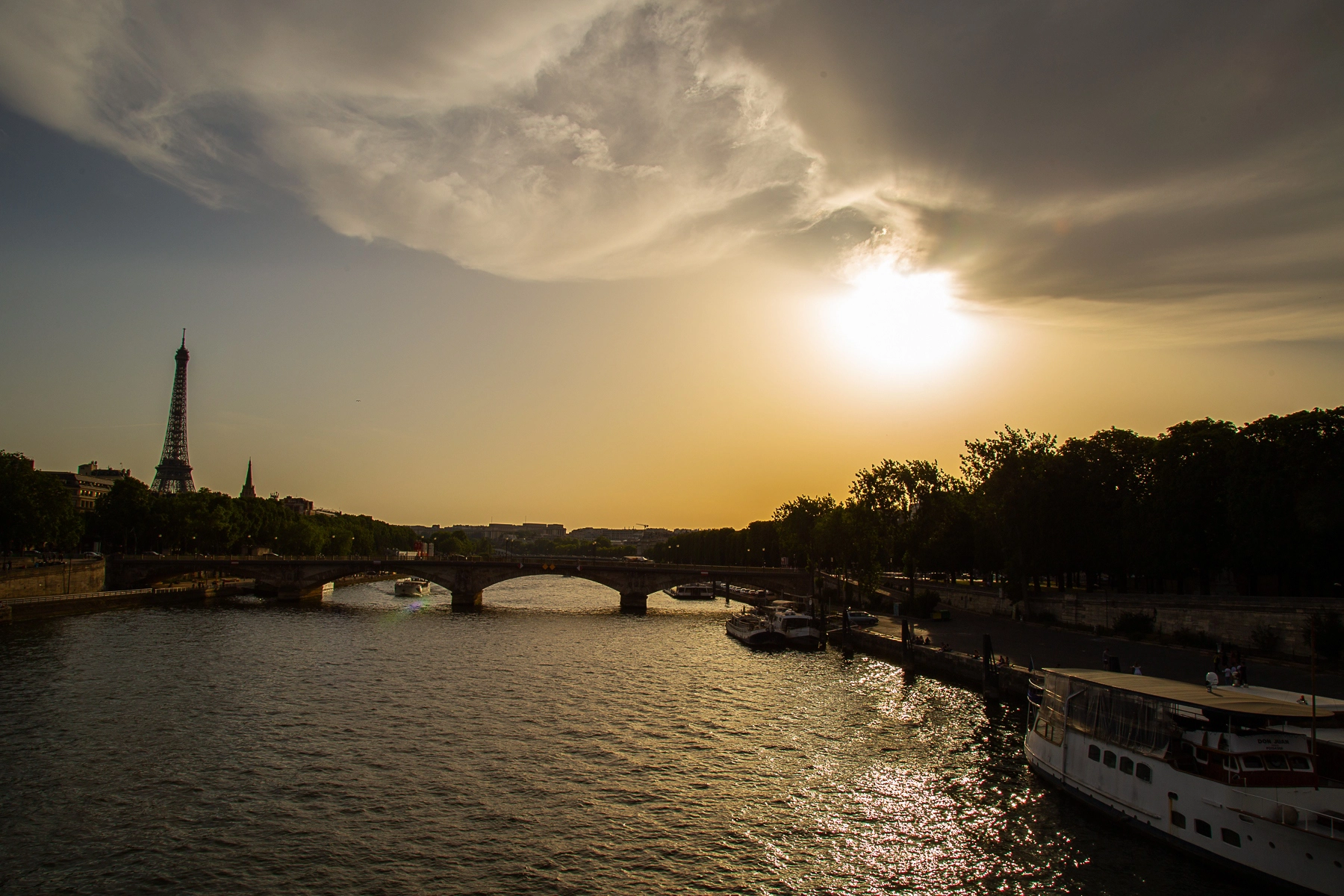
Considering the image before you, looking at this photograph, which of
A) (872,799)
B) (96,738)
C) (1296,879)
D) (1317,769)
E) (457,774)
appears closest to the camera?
(1296,879)

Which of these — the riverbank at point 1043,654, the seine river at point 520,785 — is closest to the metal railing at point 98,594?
the seine river at point 520,785

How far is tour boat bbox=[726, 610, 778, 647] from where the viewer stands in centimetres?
6572

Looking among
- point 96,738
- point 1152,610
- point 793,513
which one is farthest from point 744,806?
point 793,513

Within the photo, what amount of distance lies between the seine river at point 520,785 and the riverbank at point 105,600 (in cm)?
2042

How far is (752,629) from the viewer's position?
67.6 metres

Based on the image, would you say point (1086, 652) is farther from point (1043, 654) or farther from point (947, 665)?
point (947, 665)

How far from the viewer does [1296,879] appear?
1912 cm

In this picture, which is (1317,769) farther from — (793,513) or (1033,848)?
(793,513)

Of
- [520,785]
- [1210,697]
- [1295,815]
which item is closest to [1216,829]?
[1295,815]

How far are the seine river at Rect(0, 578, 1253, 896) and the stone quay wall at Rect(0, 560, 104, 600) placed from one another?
2547 centimetres

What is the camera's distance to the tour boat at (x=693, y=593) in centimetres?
13500

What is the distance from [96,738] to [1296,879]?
38816mm

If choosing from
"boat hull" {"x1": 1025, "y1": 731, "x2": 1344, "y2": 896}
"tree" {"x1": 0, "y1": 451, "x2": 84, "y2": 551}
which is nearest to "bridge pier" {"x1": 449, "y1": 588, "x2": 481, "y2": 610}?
"tree" {"x1": 0, "y1": 451, "x2": 84, "y2": 551}

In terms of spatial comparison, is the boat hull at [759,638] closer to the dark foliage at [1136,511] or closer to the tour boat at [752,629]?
the tour boat at [752,629]
